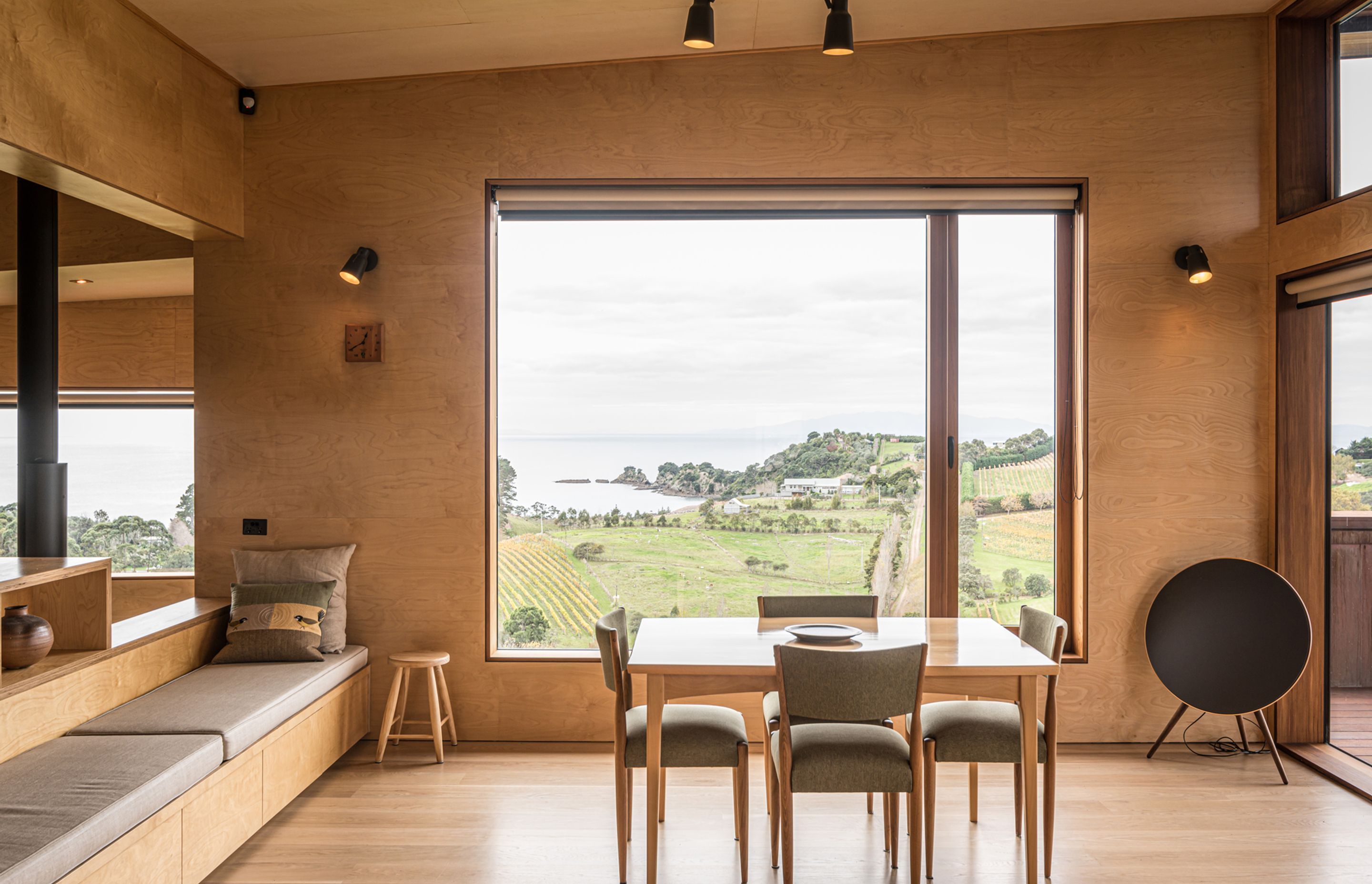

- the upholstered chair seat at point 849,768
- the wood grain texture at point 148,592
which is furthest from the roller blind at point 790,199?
the wood grain texture at point 148,592

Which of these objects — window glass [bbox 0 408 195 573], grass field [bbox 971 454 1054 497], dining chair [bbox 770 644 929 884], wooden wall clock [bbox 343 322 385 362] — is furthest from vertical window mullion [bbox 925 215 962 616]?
window glass [bbox 0 408 195 573]

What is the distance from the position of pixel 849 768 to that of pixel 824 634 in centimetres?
52

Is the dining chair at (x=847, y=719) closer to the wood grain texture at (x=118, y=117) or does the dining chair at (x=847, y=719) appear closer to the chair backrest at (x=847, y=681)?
the chair backrest at (x=847, y=681)

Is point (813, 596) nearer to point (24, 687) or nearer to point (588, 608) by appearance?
point (588, 608)

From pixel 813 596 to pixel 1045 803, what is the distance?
43.4 inches

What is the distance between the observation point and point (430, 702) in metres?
4.05

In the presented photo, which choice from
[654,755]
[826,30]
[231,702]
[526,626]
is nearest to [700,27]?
[826,30]

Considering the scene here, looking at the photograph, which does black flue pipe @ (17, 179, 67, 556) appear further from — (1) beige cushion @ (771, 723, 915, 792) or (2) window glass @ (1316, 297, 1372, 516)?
(2) window glass @ (1316, 297, 1372, 516)

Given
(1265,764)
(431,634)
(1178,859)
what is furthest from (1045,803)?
(431,634)

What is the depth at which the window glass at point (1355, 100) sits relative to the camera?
3.83 meters

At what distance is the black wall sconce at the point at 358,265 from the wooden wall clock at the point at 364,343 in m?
0.23

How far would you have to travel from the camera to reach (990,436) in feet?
14.3

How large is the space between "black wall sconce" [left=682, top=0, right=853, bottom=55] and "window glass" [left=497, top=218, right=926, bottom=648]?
1.33 m

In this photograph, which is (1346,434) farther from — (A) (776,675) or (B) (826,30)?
(A) (776,675)
